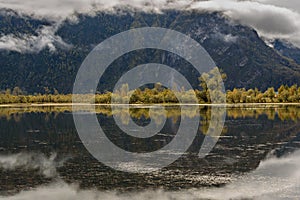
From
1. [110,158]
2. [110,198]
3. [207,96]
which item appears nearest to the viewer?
[110,198]

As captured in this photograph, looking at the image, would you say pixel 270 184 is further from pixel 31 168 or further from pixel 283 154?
pixel 31 168

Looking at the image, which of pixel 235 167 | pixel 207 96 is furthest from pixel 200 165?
pixel 207 96

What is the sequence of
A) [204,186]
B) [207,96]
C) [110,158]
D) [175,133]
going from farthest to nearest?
[207,96] < [175,133] < [110,158] < [204,186]

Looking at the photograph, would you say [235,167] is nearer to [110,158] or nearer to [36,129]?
[110,158]

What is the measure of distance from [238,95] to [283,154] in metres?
126

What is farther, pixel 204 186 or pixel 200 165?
pixel 200 165

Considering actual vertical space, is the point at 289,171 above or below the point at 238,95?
below

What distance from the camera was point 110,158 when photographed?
128ft

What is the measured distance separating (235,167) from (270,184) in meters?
5.91

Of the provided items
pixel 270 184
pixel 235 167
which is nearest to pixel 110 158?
pixel 235 167

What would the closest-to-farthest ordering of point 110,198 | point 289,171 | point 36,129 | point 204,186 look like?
point 110,198 → point 204,186 → point 289,171 → point 36,129

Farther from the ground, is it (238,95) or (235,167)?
(238,95)

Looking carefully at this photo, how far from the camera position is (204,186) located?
1094 inches

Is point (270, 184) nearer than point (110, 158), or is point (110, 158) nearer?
point (270, 184)
